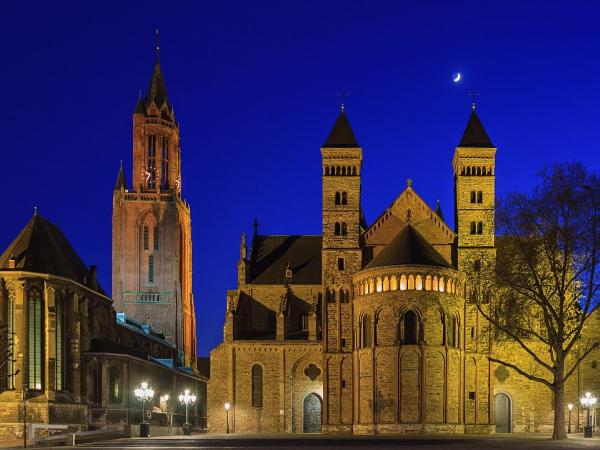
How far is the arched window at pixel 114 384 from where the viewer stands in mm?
88438

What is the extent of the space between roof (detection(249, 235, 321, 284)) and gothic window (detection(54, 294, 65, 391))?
62.2 feet

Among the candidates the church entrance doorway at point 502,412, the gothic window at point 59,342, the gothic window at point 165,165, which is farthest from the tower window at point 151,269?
the church entrance doorway at point 502,412

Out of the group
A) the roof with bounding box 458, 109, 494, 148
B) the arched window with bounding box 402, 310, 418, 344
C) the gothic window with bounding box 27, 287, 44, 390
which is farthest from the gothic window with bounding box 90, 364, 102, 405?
the roof with bounding box 458, 109, 494, 148

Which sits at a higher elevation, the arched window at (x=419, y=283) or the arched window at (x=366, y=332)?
the arched window at (x=419, y=283)

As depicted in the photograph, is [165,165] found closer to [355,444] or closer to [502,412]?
[502,412]

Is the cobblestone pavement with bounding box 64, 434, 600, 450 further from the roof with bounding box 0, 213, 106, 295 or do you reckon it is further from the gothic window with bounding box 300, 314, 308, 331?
the gothic window with bounding box 300, 314, 308, 331

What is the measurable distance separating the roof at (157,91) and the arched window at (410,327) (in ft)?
259

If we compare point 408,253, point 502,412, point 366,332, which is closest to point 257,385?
point 366,332

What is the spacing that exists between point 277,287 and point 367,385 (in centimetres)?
1722

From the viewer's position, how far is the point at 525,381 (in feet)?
274

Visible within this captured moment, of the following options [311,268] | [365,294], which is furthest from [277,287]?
[365,294]

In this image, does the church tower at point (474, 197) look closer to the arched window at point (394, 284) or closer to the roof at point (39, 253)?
the arched window at point (394, 284)

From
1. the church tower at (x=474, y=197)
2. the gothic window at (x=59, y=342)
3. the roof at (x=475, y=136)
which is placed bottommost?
the gothic window at (x=59, y=342)

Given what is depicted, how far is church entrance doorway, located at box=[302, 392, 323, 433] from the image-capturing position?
86000 mm
